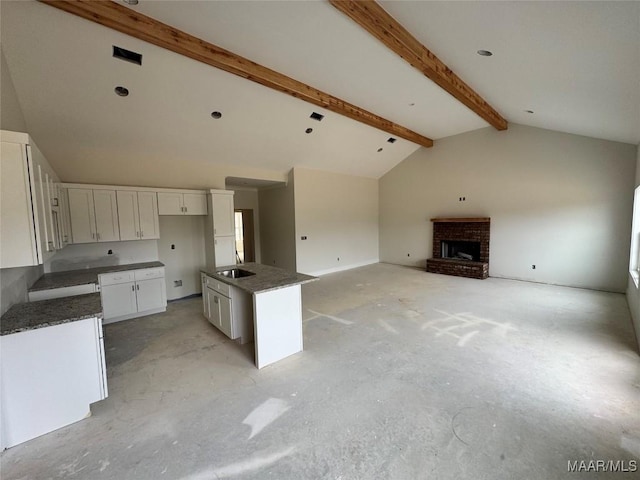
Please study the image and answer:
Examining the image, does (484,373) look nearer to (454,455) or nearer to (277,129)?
(454,455)

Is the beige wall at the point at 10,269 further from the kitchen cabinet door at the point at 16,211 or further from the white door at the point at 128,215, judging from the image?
the white door at the point at 128,215

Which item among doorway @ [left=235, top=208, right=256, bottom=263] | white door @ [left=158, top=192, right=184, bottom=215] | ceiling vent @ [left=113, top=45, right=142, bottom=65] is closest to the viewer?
ceiling vent @ [left=113, top=45, right=142, bottom=65]

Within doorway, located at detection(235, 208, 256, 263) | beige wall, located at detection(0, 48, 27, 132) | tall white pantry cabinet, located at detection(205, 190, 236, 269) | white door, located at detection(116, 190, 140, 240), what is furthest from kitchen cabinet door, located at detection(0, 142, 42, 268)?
doorway, located at detection(235, 208, 256, 263)

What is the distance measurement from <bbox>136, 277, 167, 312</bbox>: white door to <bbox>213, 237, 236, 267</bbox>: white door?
1.06 m

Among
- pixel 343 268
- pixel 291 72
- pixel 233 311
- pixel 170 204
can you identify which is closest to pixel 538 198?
pixel 343 268

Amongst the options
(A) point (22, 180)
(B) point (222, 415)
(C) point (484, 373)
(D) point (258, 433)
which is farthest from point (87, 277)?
(C) point (484, 373)

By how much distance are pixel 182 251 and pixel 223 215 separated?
1.13 metres

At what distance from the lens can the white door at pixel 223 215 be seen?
5180 mm

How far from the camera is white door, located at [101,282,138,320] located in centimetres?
401

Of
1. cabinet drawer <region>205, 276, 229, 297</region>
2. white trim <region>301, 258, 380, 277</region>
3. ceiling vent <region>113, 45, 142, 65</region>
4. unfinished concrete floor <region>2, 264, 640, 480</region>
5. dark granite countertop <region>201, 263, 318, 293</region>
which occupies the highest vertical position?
ceiling vent <region>113, 45, 142, 65</region>

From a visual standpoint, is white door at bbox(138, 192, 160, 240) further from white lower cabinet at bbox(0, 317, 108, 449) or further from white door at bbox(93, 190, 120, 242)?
white lower cabinet at bbox(0, 317, 108, 449)

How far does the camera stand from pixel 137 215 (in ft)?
14.7

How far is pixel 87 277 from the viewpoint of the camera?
3.64 m

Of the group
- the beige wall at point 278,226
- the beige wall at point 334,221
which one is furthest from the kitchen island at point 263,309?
the beige wall at point 334,221
